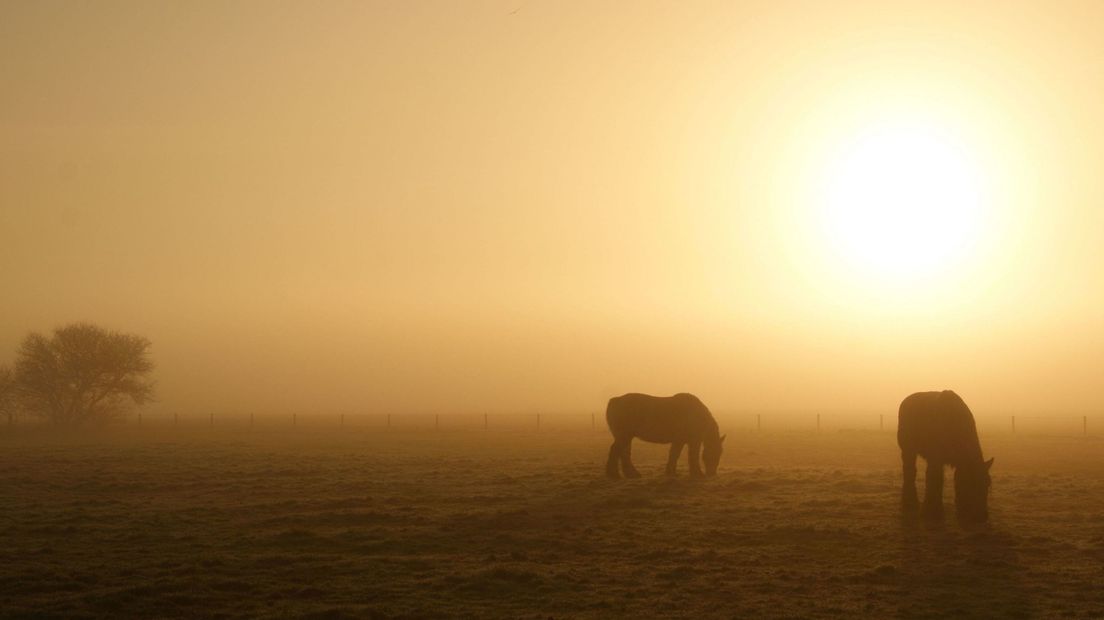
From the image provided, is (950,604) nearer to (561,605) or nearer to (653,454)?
(561,605)

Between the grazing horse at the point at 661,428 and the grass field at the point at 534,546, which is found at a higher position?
the grazing horse at the point at 661,428

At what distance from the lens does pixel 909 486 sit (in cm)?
2005

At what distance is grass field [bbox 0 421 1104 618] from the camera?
12500 mm

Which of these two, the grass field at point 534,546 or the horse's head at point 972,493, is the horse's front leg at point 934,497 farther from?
the grass field at point 534,546

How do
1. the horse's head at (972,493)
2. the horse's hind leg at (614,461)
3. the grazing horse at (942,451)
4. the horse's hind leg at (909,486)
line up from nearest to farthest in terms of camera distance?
the horse's head at (972,493) → the grazing horse at (942,451) → the horse's hind leg at (909,486) → the horse's hind leg at (614,461)

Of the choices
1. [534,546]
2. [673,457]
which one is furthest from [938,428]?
[673,457]

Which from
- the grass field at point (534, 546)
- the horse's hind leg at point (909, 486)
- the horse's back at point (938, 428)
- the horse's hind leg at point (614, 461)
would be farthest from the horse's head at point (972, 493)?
the horse's hind leg at point (614, 461)

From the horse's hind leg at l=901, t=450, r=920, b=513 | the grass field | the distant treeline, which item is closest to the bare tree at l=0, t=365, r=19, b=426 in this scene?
the distant treeline

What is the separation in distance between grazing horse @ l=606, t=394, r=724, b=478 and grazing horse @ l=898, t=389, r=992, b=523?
338 inches

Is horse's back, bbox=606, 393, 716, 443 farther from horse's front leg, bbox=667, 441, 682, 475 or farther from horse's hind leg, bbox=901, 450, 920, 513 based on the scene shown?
horse's hind leg, bbox=901, 450, 920, 513

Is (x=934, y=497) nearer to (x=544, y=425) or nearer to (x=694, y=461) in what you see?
(x=694, y=461)

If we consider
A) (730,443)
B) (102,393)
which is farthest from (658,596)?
(102,393)

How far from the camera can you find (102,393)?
2928 inches

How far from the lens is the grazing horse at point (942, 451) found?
18828mm
